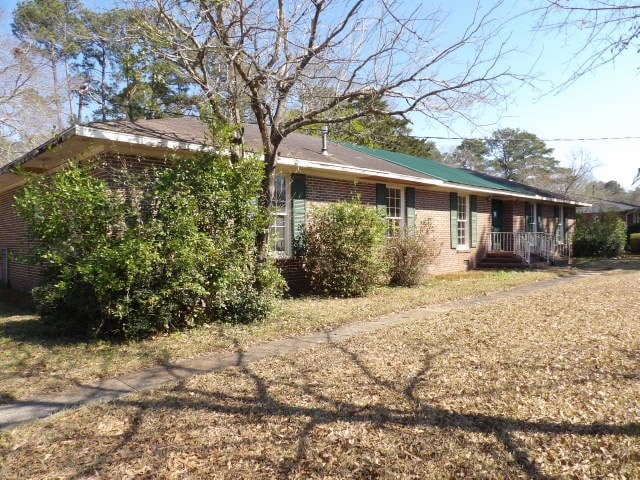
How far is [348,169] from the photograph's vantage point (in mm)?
10680

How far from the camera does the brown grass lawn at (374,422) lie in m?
2.93

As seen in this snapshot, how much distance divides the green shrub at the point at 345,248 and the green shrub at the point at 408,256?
1307mm

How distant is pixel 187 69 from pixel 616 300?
29.5 feet

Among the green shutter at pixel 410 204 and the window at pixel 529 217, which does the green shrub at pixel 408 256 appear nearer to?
the green shutter at pixel 410 204

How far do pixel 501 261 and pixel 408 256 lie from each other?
689cm

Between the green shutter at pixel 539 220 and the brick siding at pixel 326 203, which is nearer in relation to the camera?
the brick siding at pixel 326 203

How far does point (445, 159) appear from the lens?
173 feet

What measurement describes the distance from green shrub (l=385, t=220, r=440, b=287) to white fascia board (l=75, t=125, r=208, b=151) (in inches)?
218

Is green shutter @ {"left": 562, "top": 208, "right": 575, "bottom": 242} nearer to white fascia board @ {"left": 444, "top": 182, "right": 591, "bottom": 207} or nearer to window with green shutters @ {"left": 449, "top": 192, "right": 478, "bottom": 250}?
white fascia board @ {"left": 444, "top": 182, "right": 591, "bottom": 207}

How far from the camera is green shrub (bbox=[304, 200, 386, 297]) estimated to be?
9.65m

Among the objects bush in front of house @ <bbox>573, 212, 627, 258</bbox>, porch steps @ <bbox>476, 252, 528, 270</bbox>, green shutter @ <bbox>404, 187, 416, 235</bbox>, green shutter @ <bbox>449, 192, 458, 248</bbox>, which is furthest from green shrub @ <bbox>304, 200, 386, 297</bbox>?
bush in front of house @ <bbox>573, 212, 627, 258</bbox>

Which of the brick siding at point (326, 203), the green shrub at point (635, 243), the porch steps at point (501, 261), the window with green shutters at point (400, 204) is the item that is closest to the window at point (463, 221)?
the brick siding at point (326, 203)

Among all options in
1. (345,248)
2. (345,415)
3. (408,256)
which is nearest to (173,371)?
(345,415)

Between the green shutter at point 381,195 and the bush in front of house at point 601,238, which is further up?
the green shutter at point 381,195
